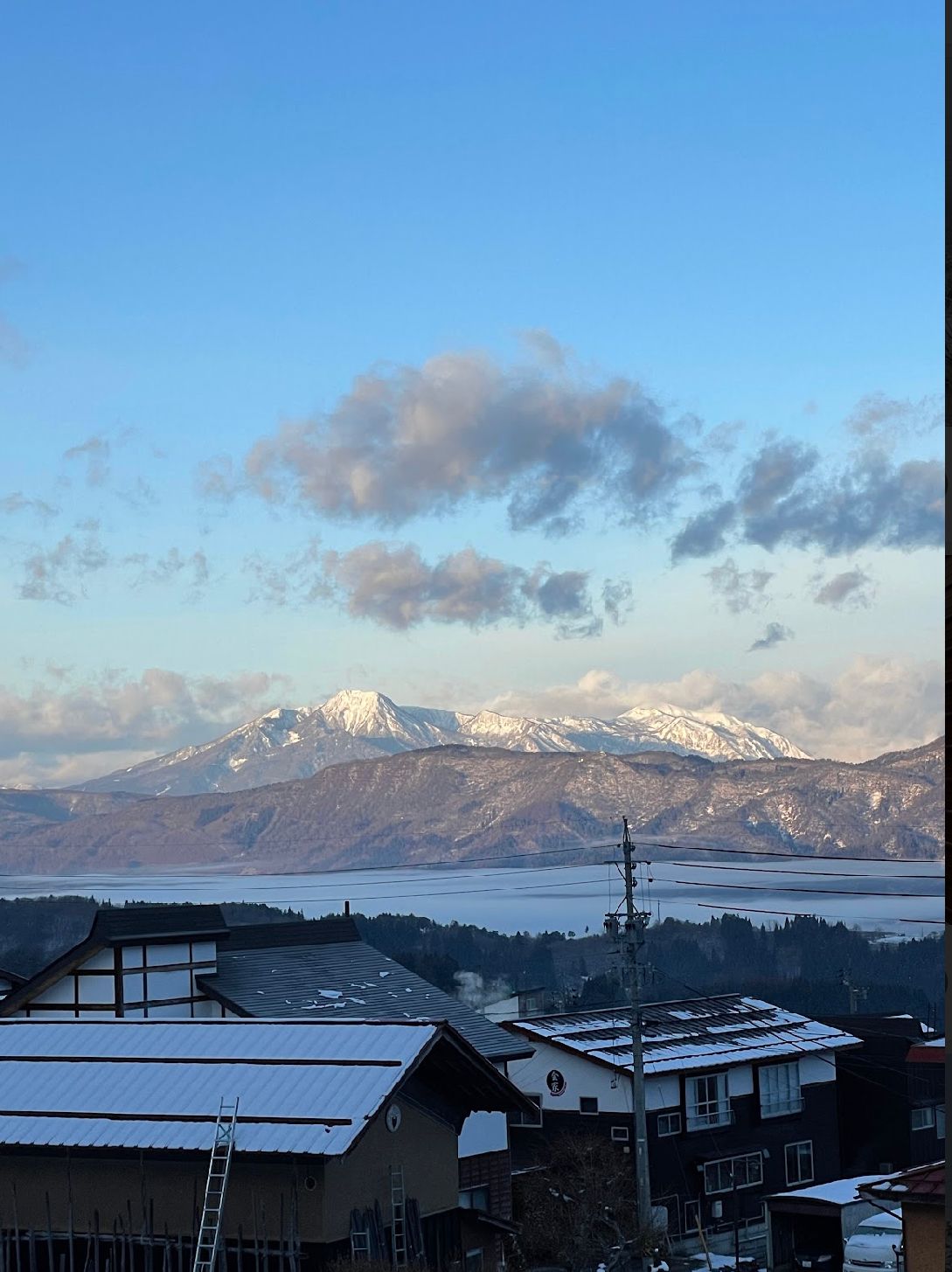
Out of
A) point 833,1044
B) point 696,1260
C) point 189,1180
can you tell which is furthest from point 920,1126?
point 189,1180

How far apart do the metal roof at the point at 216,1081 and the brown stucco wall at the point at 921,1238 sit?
817cm

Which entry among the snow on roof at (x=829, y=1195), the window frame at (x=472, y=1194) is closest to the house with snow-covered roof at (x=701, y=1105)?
the snow on roof at (x=829, y=1195)

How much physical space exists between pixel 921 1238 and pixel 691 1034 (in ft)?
128

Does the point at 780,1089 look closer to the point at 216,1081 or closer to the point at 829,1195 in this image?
the point at 829,1195

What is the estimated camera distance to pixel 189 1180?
25.0m

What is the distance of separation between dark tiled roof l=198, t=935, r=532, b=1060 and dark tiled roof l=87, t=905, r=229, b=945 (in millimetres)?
1494

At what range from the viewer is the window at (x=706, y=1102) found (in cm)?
5388

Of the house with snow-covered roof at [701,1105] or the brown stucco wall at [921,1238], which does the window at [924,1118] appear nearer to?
the house with snow-covered roof at [701,1105]

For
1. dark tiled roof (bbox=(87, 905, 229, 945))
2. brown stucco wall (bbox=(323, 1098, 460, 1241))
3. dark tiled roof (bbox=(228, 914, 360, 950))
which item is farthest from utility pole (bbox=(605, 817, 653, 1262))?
brown stucco wall (bbox=(323, 1098, 460, 1241))

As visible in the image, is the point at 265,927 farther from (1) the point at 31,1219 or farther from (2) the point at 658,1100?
(1) the point at 31,1219

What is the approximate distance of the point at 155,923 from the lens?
42.8 m

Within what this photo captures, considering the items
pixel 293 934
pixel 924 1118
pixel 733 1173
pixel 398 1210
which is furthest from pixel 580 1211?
pixel 924 1118

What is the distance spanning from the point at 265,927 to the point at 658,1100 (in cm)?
1557

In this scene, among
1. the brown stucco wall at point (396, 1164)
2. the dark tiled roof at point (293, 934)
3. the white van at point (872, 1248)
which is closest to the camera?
the brown stucco wall at point (396, 1164)
